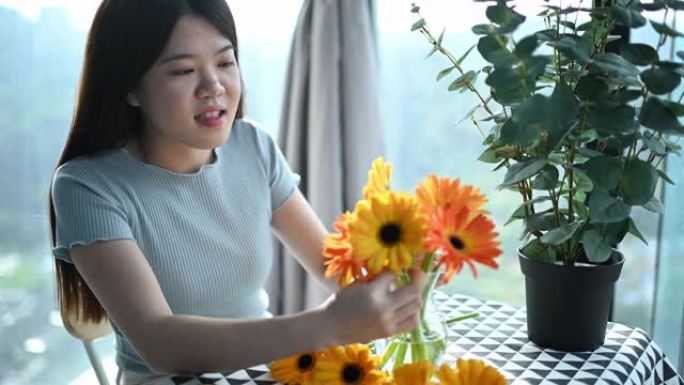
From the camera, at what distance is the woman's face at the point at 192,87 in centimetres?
119

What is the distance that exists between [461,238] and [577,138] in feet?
1.27

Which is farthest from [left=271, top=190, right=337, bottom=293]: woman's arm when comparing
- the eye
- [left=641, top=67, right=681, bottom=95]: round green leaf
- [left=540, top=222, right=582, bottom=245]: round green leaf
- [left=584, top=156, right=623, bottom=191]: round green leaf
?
[left=641, top=67, right=681, bottom=95]: round green leaf

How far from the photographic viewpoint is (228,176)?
1399 millimetres

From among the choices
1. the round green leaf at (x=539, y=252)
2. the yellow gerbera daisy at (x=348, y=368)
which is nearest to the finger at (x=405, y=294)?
the yellow gerbera daisy at (x=348, y=368)

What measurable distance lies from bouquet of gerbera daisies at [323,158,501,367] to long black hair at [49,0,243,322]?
0.49 m

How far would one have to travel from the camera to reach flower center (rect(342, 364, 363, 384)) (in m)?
0.99

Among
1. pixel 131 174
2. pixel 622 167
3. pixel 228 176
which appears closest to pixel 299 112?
pixel 228 176

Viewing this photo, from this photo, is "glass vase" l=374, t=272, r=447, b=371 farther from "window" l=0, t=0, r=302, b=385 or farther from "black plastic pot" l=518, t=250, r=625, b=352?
"window" l=0, t=0, r=302, b=385

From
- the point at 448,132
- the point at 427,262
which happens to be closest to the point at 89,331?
the point at 427,262

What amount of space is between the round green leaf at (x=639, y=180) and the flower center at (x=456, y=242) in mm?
359

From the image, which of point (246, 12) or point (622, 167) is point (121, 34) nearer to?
point (622, 167)

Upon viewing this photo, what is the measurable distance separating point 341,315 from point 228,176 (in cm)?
52

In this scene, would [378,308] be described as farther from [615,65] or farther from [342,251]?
[615,65]

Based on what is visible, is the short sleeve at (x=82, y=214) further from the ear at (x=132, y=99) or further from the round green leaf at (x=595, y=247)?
the round green leaf at (x=595, y=247)
